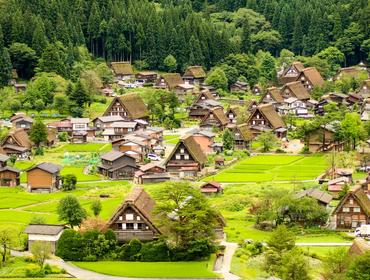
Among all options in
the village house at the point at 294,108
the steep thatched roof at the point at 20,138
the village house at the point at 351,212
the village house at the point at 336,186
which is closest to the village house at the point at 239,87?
the village house at the point at 294,108

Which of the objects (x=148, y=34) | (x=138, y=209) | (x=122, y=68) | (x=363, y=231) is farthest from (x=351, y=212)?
(x=148, y=34)

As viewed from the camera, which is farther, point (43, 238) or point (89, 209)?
point (89, 209)

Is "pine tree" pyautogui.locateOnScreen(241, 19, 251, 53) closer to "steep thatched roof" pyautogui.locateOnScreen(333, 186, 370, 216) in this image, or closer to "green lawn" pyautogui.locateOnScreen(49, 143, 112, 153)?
"green lawn" pyautogui.locateOnScreen(49, 143, 112, 153)

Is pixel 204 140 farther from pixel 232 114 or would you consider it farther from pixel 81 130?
pixel 232 114

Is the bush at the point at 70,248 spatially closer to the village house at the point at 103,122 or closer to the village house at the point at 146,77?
the village house at the point at 103,122

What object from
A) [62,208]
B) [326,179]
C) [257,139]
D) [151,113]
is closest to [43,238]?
[62,208]

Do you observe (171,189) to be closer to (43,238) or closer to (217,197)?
(43,238)

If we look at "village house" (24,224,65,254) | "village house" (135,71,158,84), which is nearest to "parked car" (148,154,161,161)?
"village house" (24,224,65,254)

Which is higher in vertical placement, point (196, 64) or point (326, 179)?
point (196, 64)
